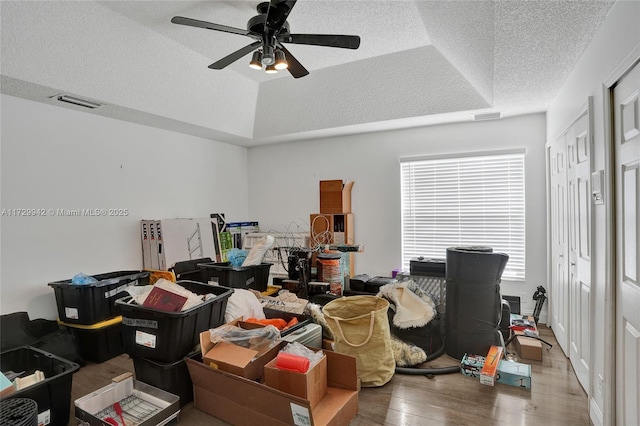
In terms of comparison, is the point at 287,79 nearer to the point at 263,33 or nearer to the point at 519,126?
the point at 263,33

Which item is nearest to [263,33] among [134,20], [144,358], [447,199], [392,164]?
[134,20]

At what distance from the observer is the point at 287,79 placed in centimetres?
425

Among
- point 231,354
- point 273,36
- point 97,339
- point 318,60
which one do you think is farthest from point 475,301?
point 97,339

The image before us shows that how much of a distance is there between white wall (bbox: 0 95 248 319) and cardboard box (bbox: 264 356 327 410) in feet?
8.91

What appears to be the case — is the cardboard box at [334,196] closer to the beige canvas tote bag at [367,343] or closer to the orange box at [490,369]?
Result: the beige canvas tote bag at [367,343]

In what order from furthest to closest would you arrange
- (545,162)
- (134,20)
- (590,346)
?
(545,162) → (134,20) → (590,346)

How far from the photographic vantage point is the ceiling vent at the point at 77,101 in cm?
310

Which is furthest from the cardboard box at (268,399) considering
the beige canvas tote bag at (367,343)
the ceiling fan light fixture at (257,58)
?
the ceiling fan light fixture at (257,58)

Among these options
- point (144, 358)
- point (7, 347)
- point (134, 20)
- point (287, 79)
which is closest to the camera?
point (144, 358)

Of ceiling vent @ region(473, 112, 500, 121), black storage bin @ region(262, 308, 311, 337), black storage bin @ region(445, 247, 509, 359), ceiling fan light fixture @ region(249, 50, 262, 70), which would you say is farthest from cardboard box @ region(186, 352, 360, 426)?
ceiling vent @ region(473, 112, 500, 121)

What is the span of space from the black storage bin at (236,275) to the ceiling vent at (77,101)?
1.96 metres

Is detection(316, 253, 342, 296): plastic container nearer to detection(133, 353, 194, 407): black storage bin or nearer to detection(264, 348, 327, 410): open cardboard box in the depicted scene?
detection(264, 348, 327, 410): open cardboard box

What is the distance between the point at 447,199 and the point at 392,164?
3.00ft

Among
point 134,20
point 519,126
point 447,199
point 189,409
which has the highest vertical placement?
point 134,20
